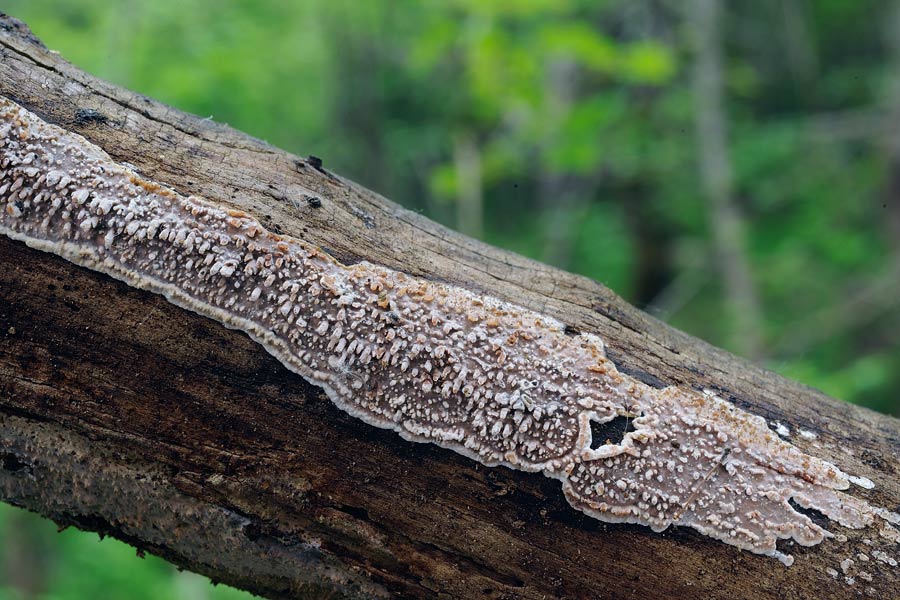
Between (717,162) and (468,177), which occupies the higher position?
(717,162)

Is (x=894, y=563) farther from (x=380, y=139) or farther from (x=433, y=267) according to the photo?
(x=380, y=139)

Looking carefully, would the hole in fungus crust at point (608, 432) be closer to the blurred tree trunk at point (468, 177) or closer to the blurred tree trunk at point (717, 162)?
the blurred tree trunk at point (468, 177)

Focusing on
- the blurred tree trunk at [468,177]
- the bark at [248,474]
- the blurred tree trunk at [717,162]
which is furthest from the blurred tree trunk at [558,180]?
the bark at [248,474]

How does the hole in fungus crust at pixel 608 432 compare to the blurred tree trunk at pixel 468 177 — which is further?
the blurred tree trunk at pixel 468 177

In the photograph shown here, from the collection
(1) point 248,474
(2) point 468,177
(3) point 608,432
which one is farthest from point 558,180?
(1) point 248,474

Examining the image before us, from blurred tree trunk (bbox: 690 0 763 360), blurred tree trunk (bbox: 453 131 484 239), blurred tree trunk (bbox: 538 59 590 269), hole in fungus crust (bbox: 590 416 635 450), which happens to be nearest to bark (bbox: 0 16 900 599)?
hole in fungus crust (bbox: 590 416 635 450)

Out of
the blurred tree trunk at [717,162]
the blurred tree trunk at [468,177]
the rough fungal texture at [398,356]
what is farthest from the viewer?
the blurred tree trunk at [717,162]

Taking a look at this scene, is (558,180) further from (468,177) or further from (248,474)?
(248,474)
